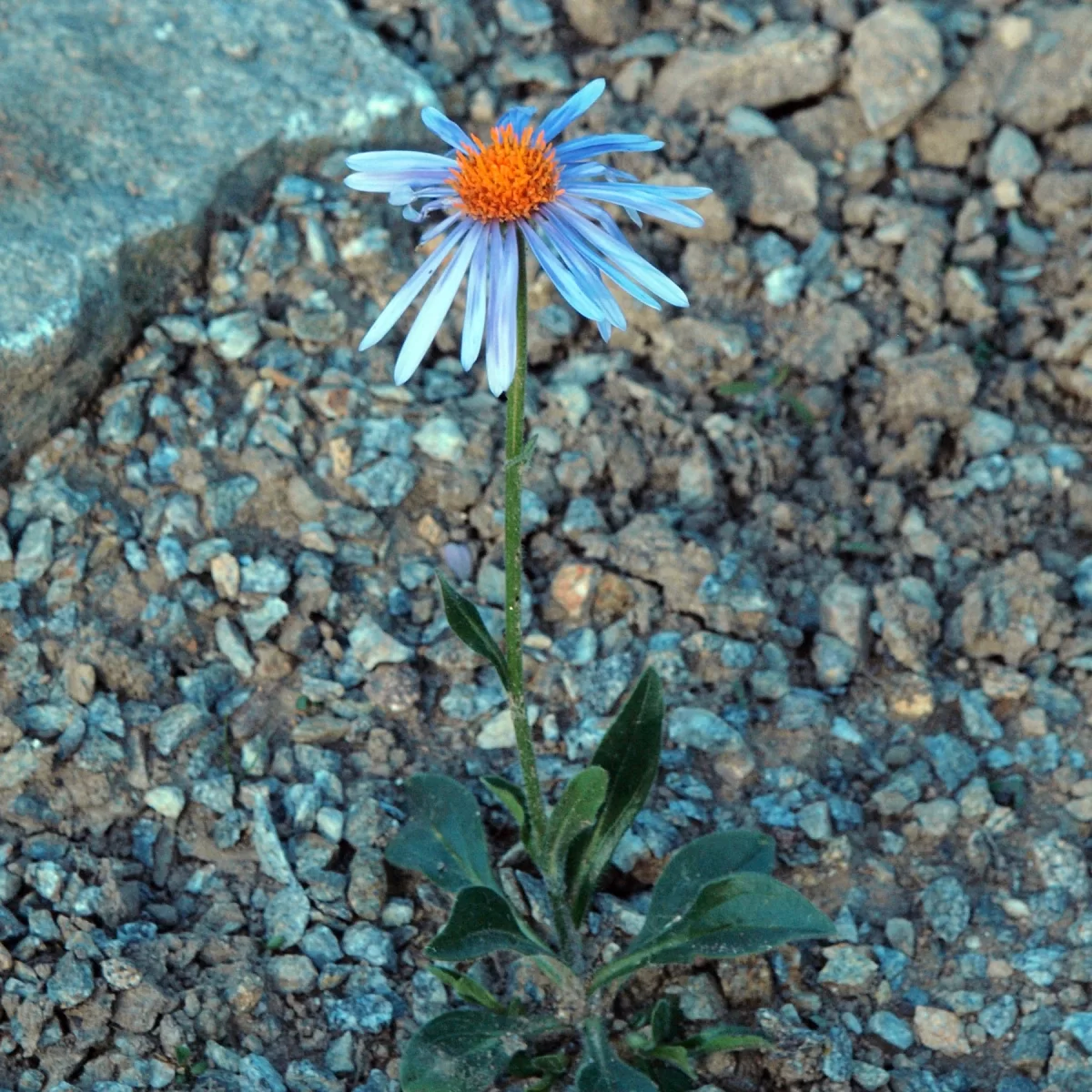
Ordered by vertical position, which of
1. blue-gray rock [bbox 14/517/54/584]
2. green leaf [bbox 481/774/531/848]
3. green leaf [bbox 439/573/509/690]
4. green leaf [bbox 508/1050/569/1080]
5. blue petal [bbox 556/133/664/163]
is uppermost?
blue petal [bbox 556/133/664/163]

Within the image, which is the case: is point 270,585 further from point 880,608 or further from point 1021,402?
point 1021,402

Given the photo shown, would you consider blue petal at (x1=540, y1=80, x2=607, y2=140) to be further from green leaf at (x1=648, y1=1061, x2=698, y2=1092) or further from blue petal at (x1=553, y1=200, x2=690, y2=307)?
green leaf at (x1=648, y1=1061, x2=698, y2=1092)

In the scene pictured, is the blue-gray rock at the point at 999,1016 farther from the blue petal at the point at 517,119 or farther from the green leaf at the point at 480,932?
the blue petal at the point at 517,119

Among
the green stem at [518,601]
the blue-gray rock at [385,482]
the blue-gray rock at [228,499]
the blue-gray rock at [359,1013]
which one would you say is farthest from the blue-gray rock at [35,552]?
the green stem at [518,601]

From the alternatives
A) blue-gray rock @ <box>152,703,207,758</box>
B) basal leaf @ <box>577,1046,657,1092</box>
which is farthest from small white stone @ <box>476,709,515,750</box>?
basal leaf @ <box>577,1046,657,1092</box>

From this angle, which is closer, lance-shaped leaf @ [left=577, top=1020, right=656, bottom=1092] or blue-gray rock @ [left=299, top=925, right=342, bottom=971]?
lance-shaped leaf @ [left=577, top=1020, right=656, bottom=1092]

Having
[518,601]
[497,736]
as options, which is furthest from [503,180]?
[497,736]

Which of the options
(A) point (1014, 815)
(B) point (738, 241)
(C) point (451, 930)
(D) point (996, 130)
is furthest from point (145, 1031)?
(D) point (996, 130)
